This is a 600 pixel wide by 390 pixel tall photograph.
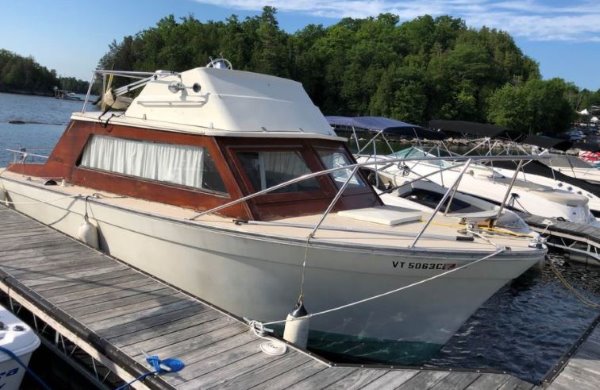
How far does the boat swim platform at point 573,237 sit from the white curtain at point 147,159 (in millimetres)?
10244

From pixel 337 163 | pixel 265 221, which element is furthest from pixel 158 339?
pixel 337 163

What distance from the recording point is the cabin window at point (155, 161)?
6883mm

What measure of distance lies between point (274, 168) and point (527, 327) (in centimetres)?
577

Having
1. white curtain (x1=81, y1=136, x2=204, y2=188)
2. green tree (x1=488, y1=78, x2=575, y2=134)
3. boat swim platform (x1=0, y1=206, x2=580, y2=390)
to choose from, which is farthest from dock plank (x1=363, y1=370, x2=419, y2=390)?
green tree (x1=488, y1=78, x2=575, y2=134)

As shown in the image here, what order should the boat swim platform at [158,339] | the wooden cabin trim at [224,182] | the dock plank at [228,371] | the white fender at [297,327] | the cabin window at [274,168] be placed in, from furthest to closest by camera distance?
the cabin window at [274,168] < the wooden cabin trim at [224,182] < the white fender at [297,327] < the boat swim platform at [158,339] < the dock plank at [228,371]

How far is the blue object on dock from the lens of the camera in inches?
185

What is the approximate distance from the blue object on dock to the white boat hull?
1.58 meters

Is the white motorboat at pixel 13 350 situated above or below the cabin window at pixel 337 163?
below

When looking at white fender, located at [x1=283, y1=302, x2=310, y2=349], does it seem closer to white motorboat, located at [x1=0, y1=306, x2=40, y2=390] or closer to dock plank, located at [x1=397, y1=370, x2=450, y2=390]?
dock plank, located at [x1=397, y1=370, x2=450, y2=390]

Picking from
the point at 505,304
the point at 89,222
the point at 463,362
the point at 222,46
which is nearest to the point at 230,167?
the point at 89,222

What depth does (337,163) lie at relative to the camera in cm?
772

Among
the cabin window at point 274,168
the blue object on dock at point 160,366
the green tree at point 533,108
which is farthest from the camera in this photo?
the green tree at point 533,108

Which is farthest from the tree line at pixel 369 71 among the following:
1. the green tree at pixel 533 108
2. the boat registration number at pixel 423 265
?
the boat registration number at pixel 423 265

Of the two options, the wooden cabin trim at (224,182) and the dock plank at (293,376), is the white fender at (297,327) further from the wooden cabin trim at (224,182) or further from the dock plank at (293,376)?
the wooden cabin trim at (224,182)
